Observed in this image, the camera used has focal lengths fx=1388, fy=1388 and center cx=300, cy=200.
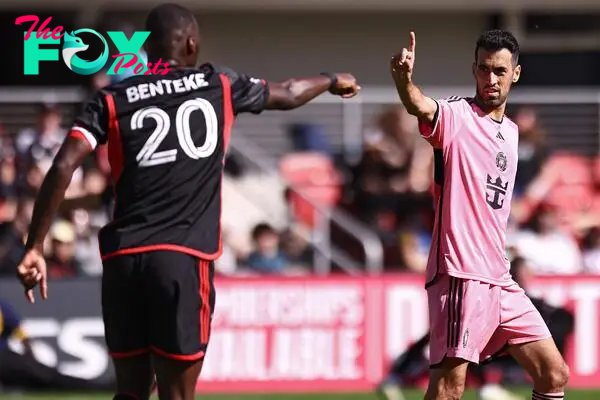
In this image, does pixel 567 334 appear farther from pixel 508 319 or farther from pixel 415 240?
pixel 508 319

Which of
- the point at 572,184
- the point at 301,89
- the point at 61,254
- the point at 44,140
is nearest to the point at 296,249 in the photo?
the point at 61,254

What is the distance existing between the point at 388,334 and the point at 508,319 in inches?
236

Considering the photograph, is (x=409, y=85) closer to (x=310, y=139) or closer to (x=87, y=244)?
(x=87, y=244)

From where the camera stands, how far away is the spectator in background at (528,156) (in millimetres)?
15727

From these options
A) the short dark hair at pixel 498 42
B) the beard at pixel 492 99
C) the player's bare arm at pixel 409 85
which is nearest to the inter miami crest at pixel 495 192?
the beard at pixel 492 99

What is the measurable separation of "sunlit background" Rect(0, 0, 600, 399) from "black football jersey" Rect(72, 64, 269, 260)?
237 cm

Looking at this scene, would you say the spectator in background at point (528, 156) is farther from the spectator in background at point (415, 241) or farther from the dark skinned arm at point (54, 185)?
the dark skinned arm at point (54, 185)

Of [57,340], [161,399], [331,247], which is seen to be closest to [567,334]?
[331,247]

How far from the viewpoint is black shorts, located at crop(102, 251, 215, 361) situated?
22.5 ft

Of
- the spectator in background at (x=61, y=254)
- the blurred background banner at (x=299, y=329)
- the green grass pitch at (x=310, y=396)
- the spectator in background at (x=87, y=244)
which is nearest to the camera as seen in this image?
the green grass pitch at (x=310, y=396)

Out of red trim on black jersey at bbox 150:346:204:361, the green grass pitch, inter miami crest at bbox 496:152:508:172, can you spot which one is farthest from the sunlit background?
inter miami crest at bbox 496:152:508:172

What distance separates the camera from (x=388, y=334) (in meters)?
13.7

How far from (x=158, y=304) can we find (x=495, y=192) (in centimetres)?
204

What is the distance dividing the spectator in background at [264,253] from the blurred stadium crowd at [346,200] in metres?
0.01
